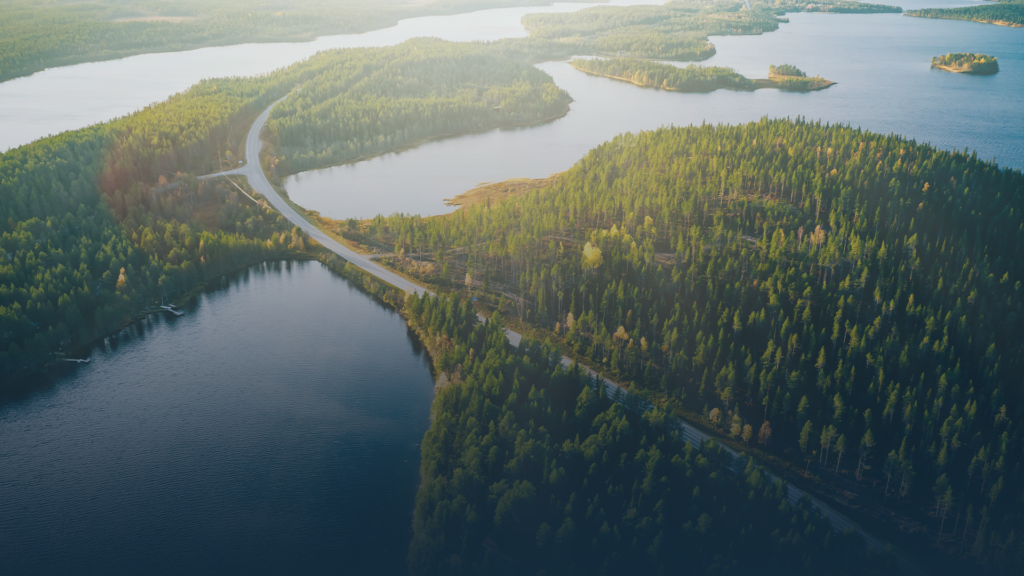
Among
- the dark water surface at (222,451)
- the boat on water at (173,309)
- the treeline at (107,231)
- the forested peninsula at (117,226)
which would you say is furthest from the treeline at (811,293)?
the boat on water at (173,309)

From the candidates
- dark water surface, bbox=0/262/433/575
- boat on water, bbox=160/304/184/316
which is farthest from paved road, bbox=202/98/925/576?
boat on water, bbox=160/304/184/316

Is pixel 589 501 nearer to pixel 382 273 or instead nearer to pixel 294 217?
pixel 382 273

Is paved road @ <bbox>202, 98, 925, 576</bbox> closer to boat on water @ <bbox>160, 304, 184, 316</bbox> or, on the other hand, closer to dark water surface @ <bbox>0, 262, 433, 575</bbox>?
dark water surface @ <bbox>0, 262, 433, 575</bbox>

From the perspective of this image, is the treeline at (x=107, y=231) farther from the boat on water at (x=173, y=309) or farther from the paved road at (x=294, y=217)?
the paved road at (x=294, y=217)

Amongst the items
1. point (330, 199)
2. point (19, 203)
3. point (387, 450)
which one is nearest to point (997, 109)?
point (330, 199)

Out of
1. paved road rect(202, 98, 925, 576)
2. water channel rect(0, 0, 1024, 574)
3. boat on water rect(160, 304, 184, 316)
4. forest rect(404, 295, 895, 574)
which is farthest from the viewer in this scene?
boat on water rect(160, 304, 184, 316)

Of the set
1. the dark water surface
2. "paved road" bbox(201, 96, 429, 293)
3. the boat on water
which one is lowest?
the dark water surface
